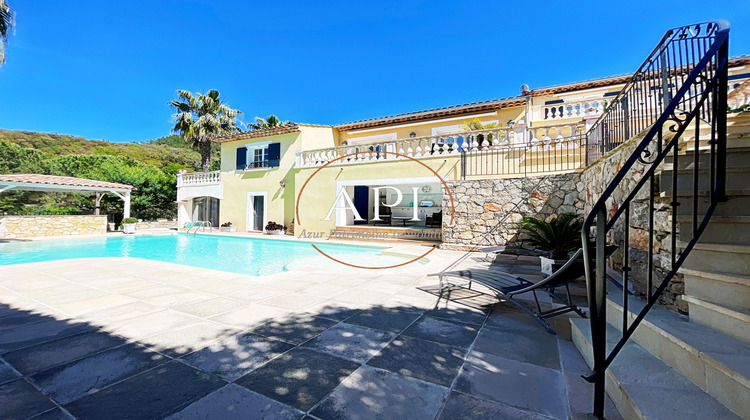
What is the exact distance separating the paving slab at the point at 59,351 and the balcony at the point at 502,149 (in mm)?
10832

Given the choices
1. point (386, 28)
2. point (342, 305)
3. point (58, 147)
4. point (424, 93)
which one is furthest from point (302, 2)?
point (58, 147)

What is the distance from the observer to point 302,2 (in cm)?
1365

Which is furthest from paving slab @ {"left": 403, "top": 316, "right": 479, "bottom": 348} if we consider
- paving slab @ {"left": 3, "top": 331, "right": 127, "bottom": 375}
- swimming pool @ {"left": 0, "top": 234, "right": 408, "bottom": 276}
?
swimming pool @ {"left": 0, "top": 234, "right": 408, "bottom": 276}

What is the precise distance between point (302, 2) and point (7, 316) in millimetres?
14613

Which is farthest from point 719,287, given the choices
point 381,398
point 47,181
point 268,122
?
point 268,122

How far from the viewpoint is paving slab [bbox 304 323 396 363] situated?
268 centimetres

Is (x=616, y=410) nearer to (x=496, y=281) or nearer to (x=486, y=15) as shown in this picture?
(x=496, y=281)

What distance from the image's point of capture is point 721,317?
2018 millimetres

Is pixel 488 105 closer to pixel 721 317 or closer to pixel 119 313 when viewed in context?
pixel 721 317

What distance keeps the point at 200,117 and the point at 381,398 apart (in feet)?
78.6

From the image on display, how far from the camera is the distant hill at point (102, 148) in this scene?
40.1 meters

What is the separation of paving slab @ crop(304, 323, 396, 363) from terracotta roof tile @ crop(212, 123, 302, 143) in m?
15.5

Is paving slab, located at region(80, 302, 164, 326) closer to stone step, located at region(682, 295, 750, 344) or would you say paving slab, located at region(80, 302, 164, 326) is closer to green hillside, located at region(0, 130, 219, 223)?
stone step, located at region(682, 295, 750, 344)

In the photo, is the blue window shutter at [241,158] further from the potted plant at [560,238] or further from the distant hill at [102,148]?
the distant hill at [102,148]
